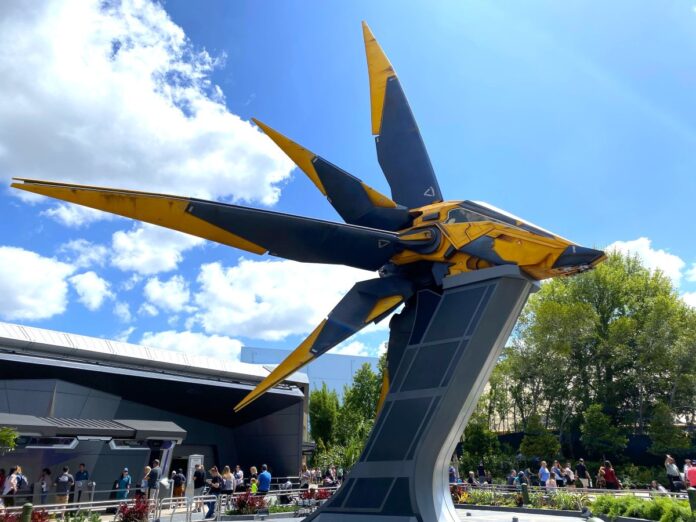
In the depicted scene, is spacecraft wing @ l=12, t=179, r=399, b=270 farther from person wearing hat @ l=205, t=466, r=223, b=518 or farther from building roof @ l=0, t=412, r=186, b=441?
building roof @ l=0, t=412, r=186, b=441

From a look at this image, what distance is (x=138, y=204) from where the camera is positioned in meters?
10.8

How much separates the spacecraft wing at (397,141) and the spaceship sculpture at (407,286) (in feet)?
2.97

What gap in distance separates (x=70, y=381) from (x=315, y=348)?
60.4ft

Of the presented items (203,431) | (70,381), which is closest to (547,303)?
(203,431)

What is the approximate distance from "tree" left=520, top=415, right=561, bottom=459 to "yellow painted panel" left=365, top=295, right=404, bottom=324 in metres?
31.0

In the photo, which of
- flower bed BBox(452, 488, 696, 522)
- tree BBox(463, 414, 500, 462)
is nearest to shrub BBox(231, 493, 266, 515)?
flower bed BBox(452, 488, 696, 522)

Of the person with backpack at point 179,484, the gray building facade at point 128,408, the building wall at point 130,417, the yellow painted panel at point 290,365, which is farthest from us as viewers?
the building wall at point 130,417

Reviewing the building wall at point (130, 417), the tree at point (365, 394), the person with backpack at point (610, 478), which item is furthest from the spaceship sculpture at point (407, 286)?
the tree at point (365, 394)

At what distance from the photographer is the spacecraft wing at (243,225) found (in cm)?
1059

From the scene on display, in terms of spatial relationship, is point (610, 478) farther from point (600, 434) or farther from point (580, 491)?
point (600, 434)

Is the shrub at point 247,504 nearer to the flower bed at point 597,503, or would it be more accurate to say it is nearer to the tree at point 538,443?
the flower bed at point 597,503

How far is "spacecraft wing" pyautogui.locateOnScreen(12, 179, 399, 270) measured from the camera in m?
10.6

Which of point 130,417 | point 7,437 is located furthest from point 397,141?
point 130,417

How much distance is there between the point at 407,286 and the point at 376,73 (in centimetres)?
618
